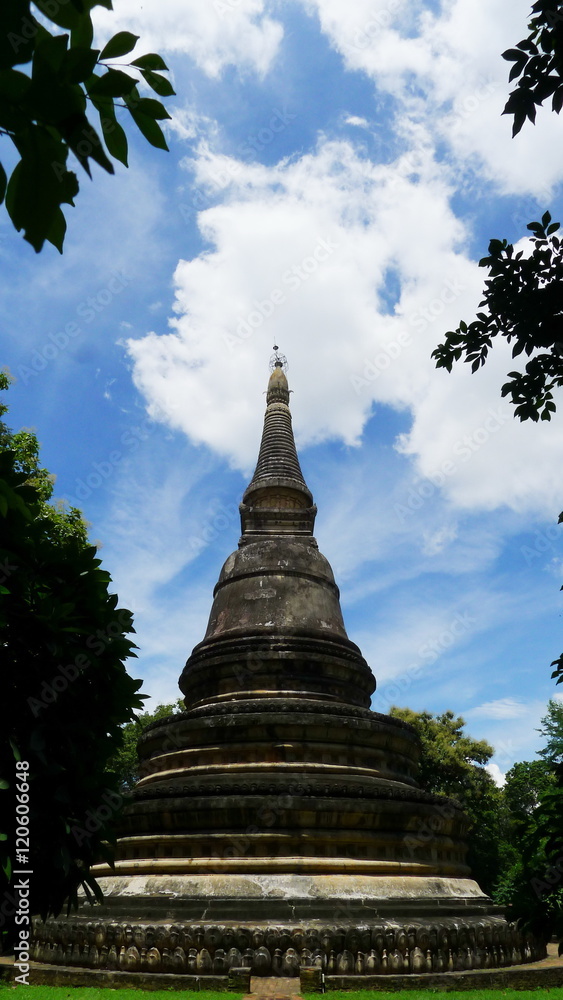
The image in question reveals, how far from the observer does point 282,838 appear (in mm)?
13445

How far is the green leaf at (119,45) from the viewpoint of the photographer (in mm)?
1908

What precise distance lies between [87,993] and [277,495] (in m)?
19.2

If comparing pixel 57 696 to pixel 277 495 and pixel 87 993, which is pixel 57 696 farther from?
pixel 277 495

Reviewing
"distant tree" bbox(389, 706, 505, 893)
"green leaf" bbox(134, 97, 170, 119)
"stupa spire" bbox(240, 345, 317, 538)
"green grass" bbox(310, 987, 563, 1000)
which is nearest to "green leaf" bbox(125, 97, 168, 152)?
"green leaf" bbox(134, 97, 170, 119)

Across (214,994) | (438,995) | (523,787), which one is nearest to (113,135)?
(214,994)

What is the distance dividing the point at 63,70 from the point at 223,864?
46.9ft

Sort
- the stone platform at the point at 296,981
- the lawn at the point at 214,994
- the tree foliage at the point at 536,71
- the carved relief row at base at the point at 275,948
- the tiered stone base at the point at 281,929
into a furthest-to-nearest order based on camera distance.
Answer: the tiered stone base at the point at 281,929
the carved relief row at base at the point at 275,948
the stone platform at the point at 296,981
the lawn at the point at 214,994
the tree foliage at the point at 536,71

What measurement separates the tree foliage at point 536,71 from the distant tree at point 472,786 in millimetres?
33761

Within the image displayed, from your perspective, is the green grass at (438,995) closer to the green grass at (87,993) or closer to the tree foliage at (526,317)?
the green grass at (87,993)

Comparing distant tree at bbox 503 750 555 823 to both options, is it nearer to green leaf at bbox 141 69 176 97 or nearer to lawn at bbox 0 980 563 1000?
lawn at bbox 0 980 563 1000

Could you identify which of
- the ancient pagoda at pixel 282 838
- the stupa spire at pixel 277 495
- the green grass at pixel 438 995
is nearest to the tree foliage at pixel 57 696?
the green grass at pixel 438 995

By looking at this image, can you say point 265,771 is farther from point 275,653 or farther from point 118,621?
point 118,621

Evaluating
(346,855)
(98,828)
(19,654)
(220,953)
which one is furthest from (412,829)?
(19,654)

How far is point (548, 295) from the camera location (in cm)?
541
